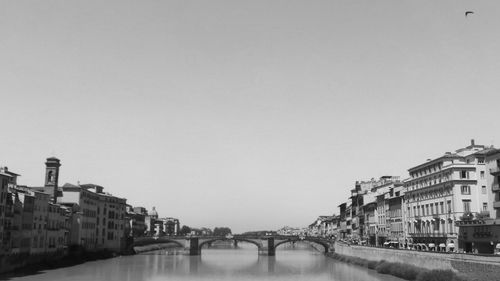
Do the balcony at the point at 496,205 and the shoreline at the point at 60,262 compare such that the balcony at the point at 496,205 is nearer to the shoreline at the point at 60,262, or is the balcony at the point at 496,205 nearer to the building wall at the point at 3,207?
the shoreline at the point at 60,262

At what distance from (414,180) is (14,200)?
177 ft

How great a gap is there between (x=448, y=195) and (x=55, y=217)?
54.7m

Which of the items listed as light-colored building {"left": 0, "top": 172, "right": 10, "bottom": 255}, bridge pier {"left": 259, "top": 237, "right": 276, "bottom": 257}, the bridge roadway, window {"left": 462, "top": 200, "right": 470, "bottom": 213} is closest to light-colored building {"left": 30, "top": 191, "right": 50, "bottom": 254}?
light-colored building {"left": 0, "top": 172, "right": 10, "bottom": 255}

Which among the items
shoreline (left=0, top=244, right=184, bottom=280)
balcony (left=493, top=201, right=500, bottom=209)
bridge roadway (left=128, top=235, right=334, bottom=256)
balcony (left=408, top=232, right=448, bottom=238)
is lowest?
shoreline (left=0, top=244, right=184, bottom=280)

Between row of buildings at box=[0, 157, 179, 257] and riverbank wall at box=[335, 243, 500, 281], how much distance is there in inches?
1789

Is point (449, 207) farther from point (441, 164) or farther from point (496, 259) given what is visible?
point (496, 259)

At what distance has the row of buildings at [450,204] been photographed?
184 ft

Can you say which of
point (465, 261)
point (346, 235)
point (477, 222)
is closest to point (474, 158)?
point (477, 222)

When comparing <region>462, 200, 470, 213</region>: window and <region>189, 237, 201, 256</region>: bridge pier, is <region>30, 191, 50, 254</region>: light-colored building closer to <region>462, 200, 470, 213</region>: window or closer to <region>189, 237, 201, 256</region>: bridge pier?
<region>189, 237, 201, 256</region>: bridge pier

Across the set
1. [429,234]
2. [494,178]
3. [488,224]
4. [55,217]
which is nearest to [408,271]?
[488,224]

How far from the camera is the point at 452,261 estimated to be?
150 feet

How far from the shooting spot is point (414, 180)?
7338cm

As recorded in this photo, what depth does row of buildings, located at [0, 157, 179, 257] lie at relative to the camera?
193 ft

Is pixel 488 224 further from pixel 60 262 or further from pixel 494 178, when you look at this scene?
pixel 60 262
